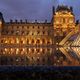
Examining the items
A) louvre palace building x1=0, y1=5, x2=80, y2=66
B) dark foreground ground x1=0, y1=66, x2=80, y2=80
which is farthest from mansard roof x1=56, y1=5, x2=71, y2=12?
dark foreground ground x1=0, y1=66, x2=80, y2=80

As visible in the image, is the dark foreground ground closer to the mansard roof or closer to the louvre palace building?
the louvre palace building

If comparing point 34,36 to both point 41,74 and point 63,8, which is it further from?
point 41,74

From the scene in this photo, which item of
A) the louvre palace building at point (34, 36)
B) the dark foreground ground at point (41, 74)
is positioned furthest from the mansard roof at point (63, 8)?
the dark foreground ground at point (41, 74)

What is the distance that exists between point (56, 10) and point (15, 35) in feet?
43.9

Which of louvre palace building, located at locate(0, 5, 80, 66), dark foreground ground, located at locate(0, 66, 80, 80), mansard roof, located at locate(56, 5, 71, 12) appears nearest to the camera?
dark foreground ground, located at locate(0, 66, 80, 80)

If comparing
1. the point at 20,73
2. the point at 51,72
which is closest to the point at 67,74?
the point at 51,72

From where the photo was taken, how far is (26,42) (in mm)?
103875

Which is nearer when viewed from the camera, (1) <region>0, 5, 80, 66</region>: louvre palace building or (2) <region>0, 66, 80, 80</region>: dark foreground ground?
(2) <region>0, 66, 80, 80</region>: dark foreground ground

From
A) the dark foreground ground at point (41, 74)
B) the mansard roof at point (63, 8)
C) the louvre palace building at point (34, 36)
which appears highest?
the dark foreground ground at point (41, 74)

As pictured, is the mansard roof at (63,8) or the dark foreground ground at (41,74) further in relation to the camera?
the mansard roof at (63,8)

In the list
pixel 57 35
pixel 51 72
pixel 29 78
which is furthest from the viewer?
pixel 57 35

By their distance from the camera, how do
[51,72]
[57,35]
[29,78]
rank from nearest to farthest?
1. [29,78]
2. [51,72]
3. [57,35]

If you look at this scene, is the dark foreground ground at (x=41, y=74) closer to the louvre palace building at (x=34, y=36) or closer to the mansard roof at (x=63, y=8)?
the louvre palace building at (x=34, y=36)

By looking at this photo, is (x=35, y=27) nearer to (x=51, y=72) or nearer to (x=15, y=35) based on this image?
(x=15, y=35)
